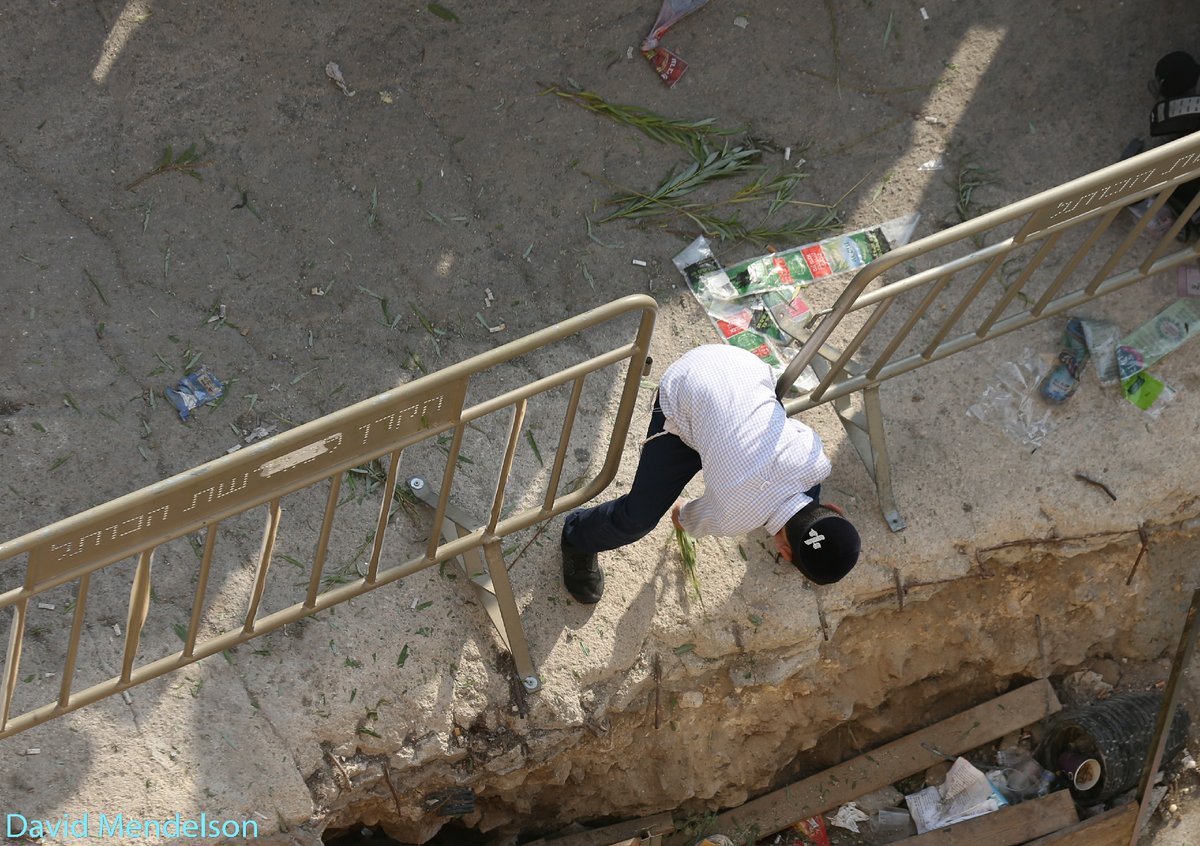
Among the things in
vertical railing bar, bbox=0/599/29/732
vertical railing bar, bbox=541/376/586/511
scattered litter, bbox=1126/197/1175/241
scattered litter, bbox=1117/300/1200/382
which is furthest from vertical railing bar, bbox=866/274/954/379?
vertical railing bar, bbox=0/599/29/732

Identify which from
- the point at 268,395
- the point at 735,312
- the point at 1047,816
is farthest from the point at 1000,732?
the point at 268,395

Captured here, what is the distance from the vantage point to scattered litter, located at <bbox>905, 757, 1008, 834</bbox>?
4953 mm

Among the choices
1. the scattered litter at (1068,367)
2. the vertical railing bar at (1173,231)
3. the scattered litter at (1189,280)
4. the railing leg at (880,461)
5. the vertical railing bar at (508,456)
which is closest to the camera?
the vertical railing bar at (508,456)

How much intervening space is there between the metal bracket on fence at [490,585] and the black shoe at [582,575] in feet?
0.70

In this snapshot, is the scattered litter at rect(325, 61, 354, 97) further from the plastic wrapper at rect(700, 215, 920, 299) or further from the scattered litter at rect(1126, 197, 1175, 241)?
the scattered litter at rect(1126, 197, 1175, 241)

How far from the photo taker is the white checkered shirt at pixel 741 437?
372 cm

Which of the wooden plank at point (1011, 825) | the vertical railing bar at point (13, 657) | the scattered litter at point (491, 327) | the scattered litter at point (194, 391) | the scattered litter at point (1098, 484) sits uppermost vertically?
the vertical railing bar at point (13, 657)

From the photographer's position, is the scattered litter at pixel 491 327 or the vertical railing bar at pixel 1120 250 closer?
the vertical railing bar at pixel 1120 250

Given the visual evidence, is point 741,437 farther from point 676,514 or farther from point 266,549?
point 266,549

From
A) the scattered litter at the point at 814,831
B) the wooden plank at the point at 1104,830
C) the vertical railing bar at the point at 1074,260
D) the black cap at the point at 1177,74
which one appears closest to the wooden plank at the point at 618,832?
the scattered litter at the point at 814,831

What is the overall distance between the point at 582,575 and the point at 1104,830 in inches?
95.2

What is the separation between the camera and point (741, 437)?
12.1 feet

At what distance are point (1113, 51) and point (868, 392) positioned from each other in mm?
2506

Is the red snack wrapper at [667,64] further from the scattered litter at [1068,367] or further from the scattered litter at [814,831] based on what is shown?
the scattered litter at [814,831]
